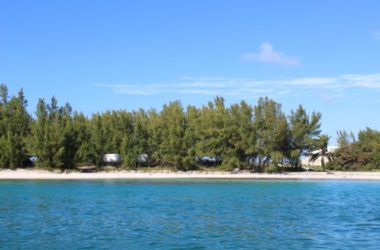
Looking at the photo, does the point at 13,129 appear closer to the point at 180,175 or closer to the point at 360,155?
the point at 180,175

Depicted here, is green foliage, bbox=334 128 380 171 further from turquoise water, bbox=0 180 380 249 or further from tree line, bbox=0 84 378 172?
turquoise water, bbox=0 180 380 249

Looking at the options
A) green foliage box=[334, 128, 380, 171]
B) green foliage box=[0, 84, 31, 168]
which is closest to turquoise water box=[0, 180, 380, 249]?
Result: green foliage box=[0, 84, 31, 168]

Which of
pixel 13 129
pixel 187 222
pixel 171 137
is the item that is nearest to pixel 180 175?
pixel 171 137

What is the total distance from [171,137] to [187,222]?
58.4 m

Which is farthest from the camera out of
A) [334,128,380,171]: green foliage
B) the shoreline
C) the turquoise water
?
[334,128,380,171]: green foliage

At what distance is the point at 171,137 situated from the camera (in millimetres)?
90125

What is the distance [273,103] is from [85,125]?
32305mm

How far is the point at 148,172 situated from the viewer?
Answer: 299 ft

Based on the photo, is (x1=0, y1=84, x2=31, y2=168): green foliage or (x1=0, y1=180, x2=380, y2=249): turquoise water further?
(x1=0, y1=84, x2=31, y2=168): green foliage

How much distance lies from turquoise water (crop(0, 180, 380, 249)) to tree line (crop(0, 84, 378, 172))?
37.4 metres

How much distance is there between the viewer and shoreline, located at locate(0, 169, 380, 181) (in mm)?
83750

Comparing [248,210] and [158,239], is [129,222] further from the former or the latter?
[248,210]

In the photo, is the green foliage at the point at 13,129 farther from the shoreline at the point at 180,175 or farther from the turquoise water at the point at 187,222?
the turquoise water at the point at 187,222

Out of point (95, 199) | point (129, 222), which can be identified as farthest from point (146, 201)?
point (129, 222)
